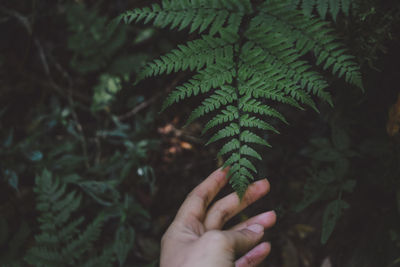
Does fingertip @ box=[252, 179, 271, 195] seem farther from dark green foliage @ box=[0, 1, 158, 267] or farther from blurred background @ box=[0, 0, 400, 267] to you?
dark green foliage @ box=[0, 1, 158, 267]

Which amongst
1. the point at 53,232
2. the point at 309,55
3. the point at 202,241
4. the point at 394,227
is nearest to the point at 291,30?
the point at 309,55

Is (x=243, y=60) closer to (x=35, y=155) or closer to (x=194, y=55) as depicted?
→ (x=194, y=55)

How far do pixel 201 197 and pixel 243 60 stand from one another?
3.13 ft

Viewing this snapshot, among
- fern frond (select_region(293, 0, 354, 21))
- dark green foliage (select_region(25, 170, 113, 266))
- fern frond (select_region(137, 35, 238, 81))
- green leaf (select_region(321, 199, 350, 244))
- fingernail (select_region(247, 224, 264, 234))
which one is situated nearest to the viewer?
fern frond (select_region(293, 0, 354, 21))

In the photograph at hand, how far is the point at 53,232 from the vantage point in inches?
95.7

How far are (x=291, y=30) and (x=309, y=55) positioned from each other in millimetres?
450

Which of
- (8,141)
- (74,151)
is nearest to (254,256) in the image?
(74,151)

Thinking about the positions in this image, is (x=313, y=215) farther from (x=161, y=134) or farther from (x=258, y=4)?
(x=258, y=4)

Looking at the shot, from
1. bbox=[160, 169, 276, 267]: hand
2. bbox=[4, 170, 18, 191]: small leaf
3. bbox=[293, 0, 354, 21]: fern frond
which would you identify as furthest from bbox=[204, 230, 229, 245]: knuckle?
bbox=[4, 170, 18, 191]: small leaf

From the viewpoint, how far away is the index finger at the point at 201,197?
1998 mm

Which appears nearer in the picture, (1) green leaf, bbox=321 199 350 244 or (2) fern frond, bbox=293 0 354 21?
(2) fern frond, bbox=293 0 354 21

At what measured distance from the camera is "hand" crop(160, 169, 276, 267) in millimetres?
1632

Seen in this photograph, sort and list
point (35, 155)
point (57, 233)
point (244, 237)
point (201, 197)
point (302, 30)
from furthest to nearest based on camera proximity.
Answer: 1. point (35, 155)
2. point (57, 233)
3. point (201, 197)
4. point (244, 237)
5. point (302, 30)

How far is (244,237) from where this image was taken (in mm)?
1801
